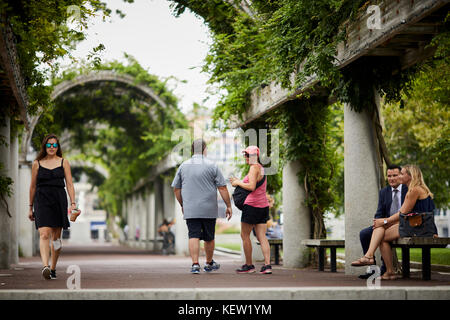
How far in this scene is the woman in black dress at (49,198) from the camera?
33.1 ft

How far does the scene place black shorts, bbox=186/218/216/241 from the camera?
37.5ft

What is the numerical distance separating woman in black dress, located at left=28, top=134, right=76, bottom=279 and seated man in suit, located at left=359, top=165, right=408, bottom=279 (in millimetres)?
4139

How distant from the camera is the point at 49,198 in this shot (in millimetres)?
10156

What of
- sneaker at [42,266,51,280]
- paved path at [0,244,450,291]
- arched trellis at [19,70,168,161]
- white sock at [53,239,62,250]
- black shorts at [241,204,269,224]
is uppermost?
arched trellis at [19,70,168,161]

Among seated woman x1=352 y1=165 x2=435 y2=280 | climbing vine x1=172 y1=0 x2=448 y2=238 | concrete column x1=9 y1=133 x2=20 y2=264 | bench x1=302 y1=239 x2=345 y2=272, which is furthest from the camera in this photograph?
concrete column x1=9 y1=133 x2=20 y2=264

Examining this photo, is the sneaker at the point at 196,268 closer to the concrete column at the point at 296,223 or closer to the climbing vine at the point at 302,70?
the climbing vine at the point at 302,70

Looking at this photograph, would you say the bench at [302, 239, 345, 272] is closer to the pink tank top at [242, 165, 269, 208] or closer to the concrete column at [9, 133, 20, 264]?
the pink tank top at [242, 165, 269, 208]

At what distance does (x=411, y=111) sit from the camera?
1169 inches

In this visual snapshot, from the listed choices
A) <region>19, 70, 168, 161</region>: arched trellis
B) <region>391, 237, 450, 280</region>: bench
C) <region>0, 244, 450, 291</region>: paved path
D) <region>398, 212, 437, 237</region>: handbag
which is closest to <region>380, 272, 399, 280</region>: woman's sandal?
<region>0, 244, 450, 291</region>: paved path

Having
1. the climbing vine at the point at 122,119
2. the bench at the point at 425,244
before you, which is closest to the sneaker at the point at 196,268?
the bench at the point at 425,244

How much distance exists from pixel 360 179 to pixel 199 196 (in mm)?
2474

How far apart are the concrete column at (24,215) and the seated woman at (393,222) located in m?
18.7

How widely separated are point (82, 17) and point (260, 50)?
4249 mm
